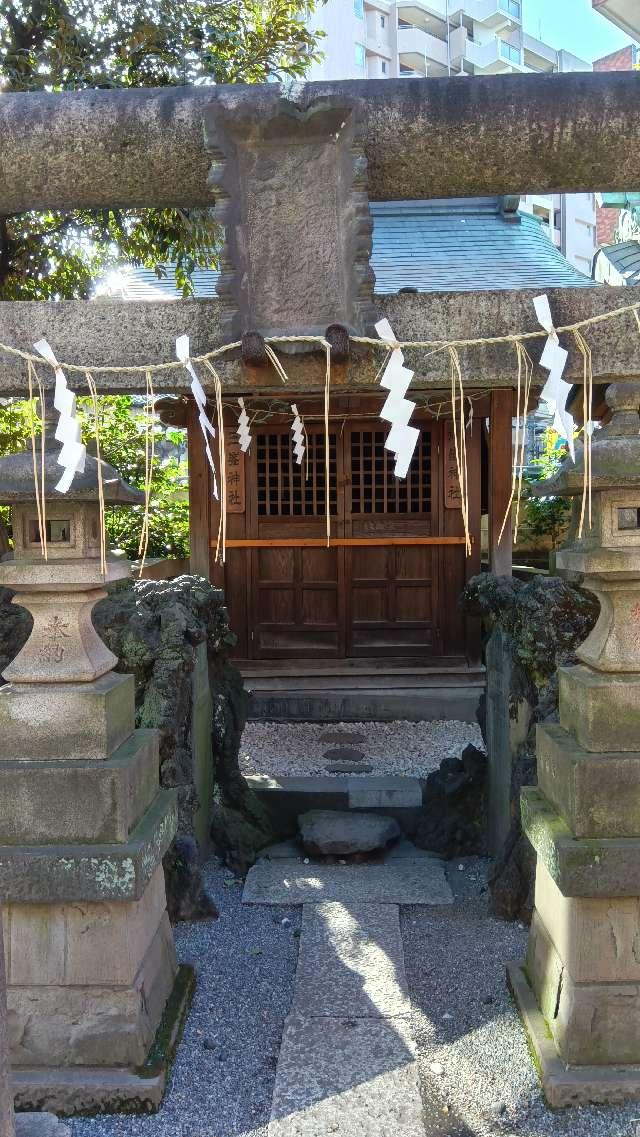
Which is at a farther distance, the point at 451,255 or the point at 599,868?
the point at 451,255

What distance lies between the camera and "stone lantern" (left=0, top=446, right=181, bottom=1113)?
289cm

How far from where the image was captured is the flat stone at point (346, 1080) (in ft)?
9.08

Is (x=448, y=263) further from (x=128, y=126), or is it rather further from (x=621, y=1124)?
(x=621, y=1124)

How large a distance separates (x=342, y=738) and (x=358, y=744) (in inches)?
8.9

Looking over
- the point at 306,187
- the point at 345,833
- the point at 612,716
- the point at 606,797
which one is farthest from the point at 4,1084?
the point at 345,833

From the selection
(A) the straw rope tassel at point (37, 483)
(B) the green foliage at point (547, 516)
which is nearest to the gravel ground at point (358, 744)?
(B) the green foliage at point (547, 516)

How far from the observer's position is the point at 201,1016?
351 centimetres

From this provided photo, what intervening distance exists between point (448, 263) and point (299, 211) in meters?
8.56

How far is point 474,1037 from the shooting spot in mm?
3303

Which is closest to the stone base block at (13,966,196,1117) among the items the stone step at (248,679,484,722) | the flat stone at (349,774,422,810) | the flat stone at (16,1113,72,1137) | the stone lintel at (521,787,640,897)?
the flat stone at (16,1113,72,1137)

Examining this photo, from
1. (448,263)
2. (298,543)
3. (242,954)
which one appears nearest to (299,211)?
(242,954)

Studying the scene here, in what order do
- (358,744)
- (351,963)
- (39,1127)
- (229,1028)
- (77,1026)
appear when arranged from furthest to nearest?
(358,744)
(351,963)
(229,1028)
(77,1026)
(39,1127)

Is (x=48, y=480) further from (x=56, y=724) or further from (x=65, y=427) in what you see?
(x=56, y=724)

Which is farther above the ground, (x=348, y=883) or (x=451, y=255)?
(x=451, y=255)
